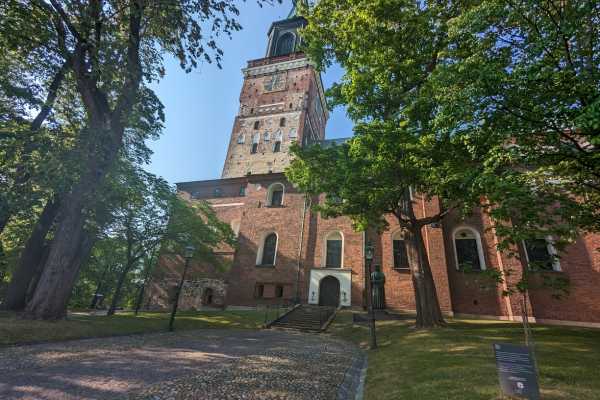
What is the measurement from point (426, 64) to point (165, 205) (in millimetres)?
16484

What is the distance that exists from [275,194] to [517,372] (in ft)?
74.7

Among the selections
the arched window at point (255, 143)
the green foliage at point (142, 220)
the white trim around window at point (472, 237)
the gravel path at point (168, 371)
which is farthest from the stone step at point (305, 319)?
the arched window at point (255, 143)

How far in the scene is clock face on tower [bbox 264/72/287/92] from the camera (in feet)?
124

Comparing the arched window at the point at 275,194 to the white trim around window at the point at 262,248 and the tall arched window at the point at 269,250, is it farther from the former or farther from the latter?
the tall arched window at the point at 269,250

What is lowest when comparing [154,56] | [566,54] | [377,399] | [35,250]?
[377,399]

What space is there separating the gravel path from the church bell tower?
81.5 ft

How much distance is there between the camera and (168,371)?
19.4ft

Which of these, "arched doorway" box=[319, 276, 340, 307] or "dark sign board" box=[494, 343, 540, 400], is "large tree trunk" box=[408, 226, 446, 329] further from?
"arched doorway" box=[319, 276, 340, 307]

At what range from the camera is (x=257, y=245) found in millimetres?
23594

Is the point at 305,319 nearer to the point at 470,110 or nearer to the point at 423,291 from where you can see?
the point at 423,291

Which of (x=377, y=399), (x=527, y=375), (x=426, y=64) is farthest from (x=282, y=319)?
(x=426, y=64)

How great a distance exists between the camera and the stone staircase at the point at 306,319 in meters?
14.7

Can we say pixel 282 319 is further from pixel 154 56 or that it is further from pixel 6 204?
pixel 154 56

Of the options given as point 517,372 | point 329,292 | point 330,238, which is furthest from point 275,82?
point 517,372
